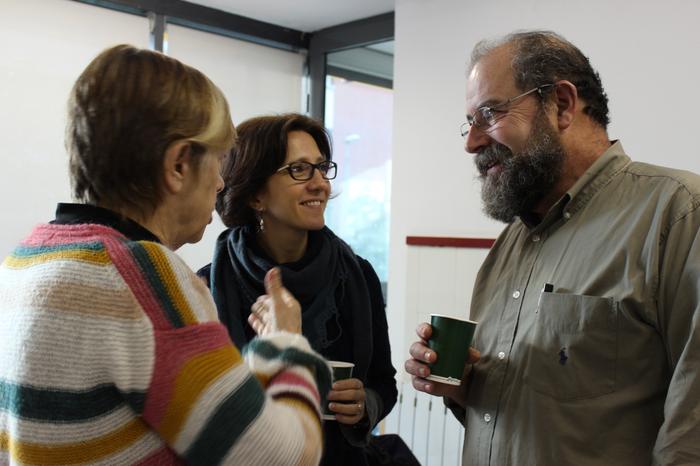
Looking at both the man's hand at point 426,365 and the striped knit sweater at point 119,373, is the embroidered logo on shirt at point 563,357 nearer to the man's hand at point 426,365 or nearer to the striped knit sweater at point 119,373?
the man's hand at point 426,365

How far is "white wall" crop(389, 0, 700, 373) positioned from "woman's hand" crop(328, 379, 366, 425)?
136cm

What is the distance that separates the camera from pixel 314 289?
1.65 metres

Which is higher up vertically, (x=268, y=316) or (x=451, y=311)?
(x=268, y=316)

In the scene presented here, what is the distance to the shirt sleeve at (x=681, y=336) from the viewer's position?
995 millimetres

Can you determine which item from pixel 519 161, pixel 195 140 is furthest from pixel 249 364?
pixel 519 161

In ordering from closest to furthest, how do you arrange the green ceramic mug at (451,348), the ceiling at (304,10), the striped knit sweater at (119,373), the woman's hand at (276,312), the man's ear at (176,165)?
the striped knit sweater at (119,373) → the man's ear at (176,165) → the woman's hand at (276,312) → the green ceramic mug at (451,348) → the ceiling at (304,10)

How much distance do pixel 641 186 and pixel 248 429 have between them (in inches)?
34.1

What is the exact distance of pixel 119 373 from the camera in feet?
2.36

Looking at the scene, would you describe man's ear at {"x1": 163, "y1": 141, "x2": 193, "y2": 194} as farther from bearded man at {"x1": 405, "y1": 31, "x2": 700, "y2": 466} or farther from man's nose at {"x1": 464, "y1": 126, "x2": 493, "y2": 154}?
man's nose at {"x1": 464, "y1": 126, "x2": 493, "y2": 154}

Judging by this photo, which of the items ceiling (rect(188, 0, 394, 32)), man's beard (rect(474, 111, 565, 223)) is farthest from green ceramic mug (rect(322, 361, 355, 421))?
ceiling (rect(188, 0, 394, 32))

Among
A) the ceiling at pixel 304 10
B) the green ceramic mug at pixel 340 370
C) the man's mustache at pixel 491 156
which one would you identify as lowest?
the green ceramic mug at pixel 340 370

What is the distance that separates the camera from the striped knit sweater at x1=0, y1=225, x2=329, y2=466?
726 mm

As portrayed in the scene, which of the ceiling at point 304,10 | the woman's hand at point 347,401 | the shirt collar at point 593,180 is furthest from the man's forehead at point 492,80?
the ceiling at point 304,10

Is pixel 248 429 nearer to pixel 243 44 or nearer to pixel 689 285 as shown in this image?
pixel 689 285
